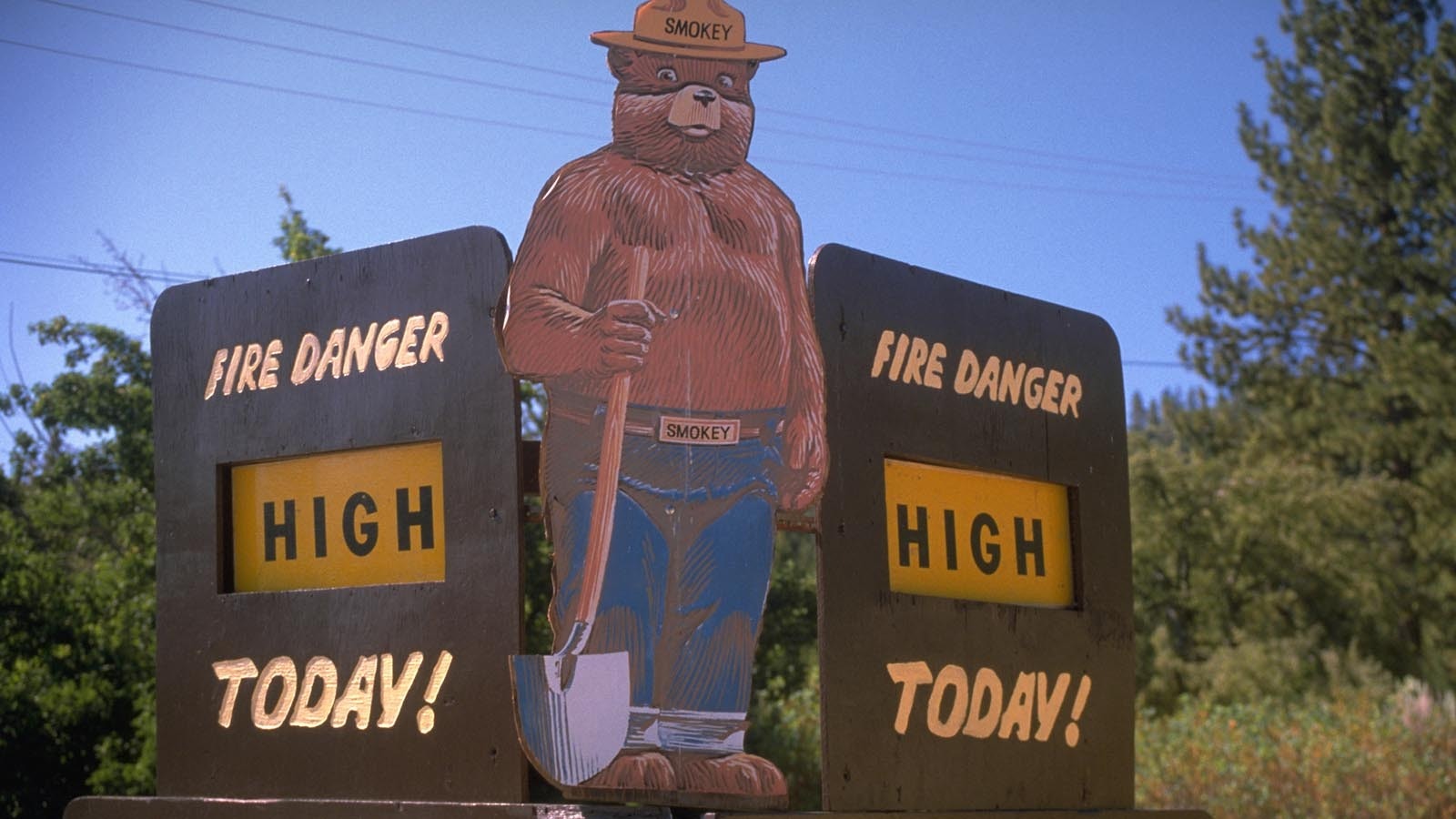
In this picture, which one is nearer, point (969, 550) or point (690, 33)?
point (690, 33)

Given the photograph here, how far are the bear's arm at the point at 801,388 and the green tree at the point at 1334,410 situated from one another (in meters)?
19.6

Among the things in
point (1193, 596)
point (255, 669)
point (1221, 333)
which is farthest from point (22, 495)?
point (1221, 333)

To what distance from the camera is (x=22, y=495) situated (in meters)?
18.2

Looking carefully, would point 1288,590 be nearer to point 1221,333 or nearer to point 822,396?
point 1221,333

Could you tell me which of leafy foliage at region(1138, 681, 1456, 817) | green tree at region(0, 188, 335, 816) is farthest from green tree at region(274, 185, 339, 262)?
leafy foliage at region(1138, 681, 1456, 817)

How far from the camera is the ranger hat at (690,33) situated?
666cm

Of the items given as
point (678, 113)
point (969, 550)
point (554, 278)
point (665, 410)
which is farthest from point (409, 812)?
point (678, 113)

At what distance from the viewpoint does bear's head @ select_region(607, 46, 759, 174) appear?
21.7ft

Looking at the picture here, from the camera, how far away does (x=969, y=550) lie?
740cm

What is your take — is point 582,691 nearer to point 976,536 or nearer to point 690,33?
point 976,536

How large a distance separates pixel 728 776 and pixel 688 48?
3008 millimetres

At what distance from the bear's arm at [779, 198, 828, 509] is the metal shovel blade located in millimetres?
1041

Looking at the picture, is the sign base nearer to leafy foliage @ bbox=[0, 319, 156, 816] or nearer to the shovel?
the shovel

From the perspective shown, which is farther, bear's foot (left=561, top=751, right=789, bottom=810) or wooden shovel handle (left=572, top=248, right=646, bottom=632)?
wooden shovel handle (left=572, top=248, right=646, bottom=632)
